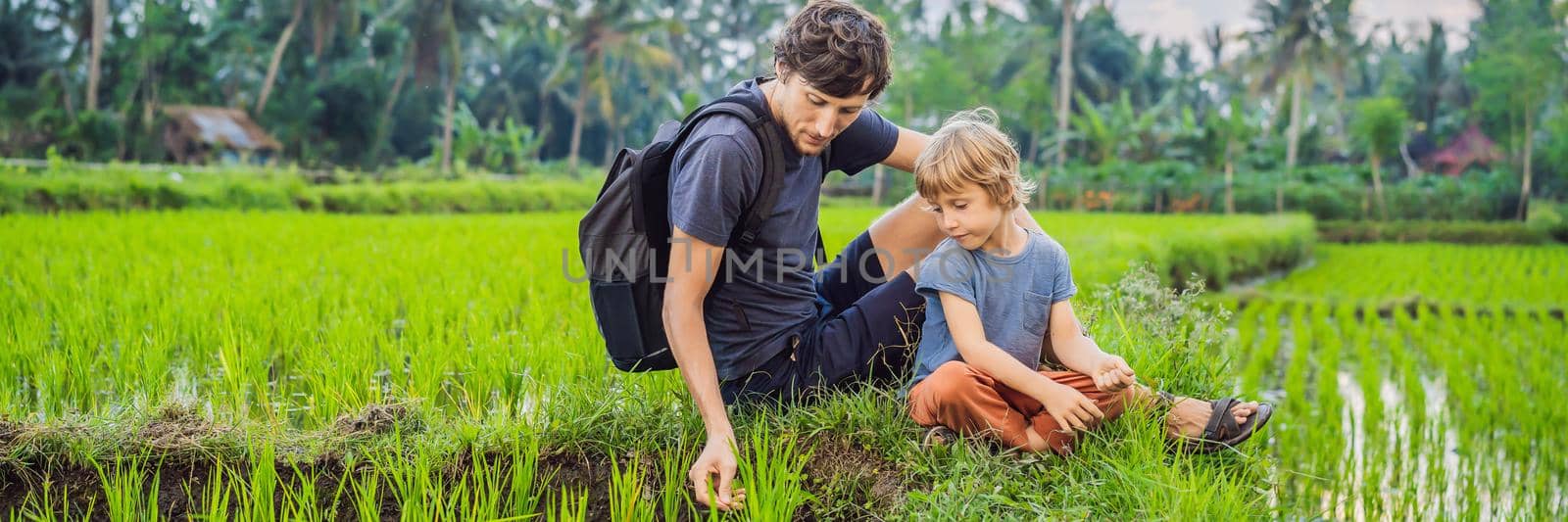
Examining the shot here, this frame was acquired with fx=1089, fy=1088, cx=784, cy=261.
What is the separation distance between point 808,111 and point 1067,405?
0.67 metres

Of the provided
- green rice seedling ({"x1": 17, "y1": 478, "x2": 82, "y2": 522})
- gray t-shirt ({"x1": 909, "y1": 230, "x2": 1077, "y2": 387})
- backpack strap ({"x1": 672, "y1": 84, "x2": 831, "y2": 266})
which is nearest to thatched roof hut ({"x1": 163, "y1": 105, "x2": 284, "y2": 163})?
green rice seedling ({"x1": 17, "y1": 478, "x2": 82, "y2": 522})

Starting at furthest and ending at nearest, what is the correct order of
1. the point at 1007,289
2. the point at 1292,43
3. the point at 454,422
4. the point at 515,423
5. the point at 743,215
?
1. the point at 1292,43
2. the point at 454,422
3. the point at 515,423
4. the point at 1007,289
5. the point at 743,215

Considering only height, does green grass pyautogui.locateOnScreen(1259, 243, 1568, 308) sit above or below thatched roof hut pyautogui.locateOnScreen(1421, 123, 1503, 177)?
below

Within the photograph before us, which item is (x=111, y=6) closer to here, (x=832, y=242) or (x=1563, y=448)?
(x=832, y=242)

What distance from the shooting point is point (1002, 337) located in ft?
6.56

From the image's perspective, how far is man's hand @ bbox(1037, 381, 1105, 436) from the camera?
186 cm

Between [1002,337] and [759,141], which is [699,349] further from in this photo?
[1002,337]

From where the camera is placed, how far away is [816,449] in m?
2.07

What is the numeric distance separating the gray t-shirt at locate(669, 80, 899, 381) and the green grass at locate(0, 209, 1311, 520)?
17 centimetres

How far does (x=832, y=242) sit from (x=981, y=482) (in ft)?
20.6

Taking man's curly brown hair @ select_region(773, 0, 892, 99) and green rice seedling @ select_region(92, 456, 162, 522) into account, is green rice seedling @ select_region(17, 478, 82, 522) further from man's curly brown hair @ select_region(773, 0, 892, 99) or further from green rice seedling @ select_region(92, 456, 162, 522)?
man's curly brown hair @ select_region(773, 0, 892, 99)

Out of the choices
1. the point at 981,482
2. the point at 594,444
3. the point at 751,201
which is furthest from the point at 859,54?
the point at 594,444

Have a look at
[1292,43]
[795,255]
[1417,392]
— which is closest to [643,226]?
[795,255]

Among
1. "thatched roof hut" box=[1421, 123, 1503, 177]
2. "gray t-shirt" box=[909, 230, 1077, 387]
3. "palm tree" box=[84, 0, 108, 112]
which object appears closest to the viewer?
"gray t-shirt" box=[909, 230, 1077, 387]
